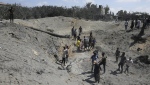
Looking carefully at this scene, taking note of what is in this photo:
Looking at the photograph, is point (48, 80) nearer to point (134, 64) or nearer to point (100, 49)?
point (134, 64)

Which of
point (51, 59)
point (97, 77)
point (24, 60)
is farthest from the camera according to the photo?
point (51, 59)

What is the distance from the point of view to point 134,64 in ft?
73.4

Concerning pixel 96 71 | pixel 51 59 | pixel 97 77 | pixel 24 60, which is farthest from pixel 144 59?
pixel 24 60

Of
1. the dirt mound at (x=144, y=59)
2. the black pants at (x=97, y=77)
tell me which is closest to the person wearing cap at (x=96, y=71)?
the black pants at (x=97, y=77)

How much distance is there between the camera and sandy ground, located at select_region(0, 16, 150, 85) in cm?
1318

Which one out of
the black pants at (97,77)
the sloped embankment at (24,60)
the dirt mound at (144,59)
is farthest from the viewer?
the dirt mound at (144,59)

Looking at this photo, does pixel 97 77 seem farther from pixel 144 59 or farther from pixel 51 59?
pixel 144 59

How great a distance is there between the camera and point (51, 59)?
64.3 ft

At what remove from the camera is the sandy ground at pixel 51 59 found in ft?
43.2

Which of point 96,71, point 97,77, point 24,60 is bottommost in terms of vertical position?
point 97,77

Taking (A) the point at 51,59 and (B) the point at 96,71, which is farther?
(A) the point at 51,59

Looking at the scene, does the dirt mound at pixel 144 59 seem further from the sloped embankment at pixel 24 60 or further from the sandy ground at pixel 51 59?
the sloped embankment at pixel 24 60

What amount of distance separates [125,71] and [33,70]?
8471 millimetres

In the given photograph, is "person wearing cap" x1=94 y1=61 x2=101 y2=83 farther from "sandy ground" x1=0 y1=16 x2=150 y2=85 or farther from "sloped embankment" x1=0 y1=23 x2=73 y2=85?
"sloped embankment" x1=0 y1=23 x2=73 y2=85
